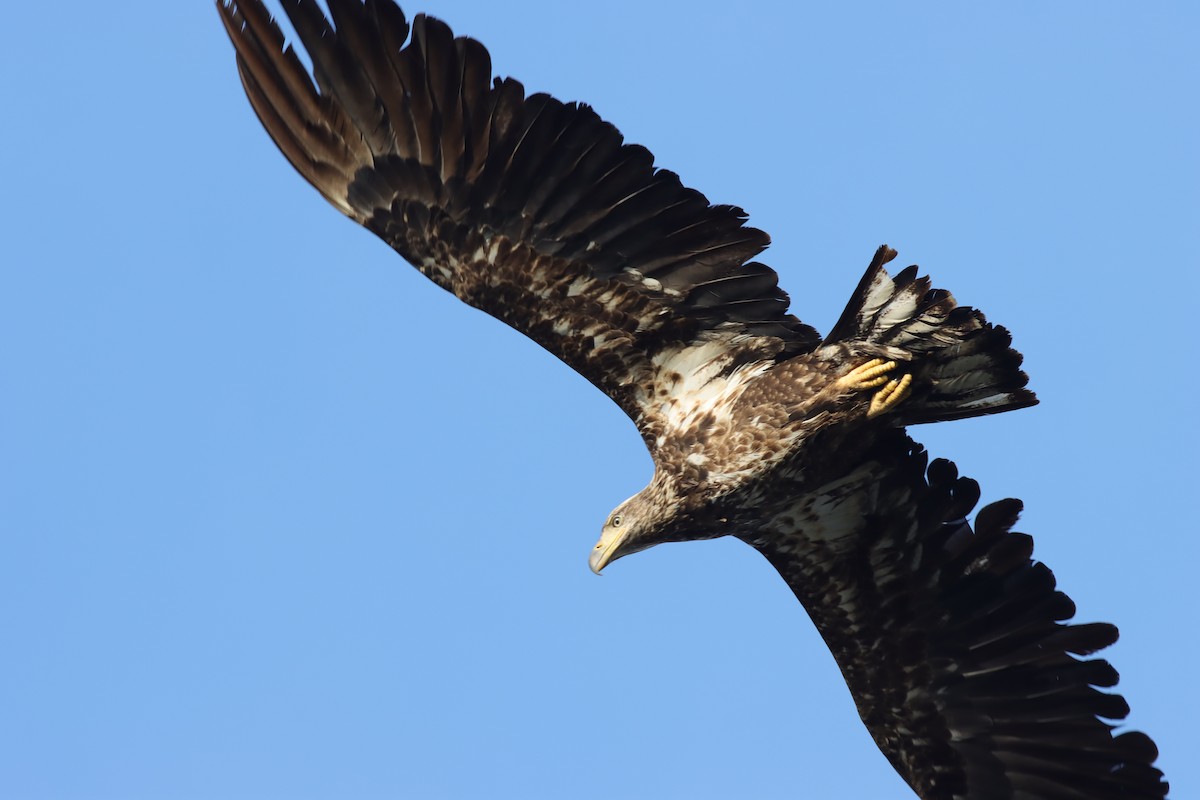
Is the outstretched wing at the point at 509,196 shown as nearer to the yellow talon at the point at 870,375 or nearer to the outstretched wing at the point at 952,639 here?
the yellow talon at the point at 870,375

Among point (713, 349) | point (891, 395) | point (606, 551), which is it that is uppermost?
point (713, 349)

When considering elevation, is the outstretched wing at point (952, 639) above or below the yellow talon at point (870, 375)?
below

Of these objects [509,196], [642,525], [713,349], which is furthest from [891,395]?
[509,196]

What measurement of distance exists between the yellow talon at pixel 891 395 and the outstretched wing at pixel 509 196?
67 centimetres

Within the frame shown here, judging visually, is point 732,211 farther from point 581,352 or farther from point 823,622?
point 823,622

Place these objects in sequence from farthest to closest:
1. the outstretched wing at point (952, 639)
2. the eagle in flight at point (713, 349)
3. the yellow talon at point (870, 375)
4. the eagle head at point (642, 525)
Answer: the outstretched wing at point (952, 639)
the eagle head at point (642, 525)
the eagle in flight at point (713, 349)
the yellow talon at point (870, 375)

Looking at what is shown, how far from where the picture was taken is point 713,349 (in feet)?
39.3

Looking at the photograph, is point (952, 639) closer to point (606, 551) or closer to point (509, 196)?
point (606, 551)

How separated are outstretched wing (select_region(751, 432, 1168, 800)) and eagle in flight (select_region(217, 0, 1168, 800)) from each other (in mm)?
17

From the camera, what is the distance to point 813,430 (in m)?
11.6

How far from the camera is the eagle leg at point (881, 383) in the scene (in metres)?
11.3

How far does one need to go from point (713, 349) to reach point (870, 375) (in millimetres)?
1132

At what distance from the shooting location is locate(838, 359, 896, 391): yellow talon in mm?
11328

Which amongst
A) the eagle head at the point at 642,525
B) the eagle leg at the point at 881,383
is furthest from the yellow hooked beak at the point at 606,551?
the eagle leg at the point at 881,383
